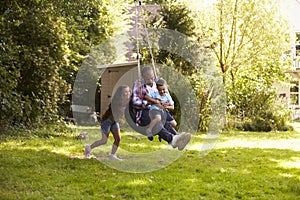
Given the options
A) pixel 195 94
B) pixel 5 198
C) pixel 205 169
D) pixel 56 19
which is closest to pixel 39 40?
pixel 56 19

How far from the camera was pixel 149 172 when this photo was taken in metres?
7.16

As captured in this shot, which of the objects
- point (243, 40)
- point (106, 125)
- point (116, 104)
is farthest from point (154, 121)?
point (243, 40)

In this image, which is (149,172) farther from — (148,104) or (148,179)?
(148,104)

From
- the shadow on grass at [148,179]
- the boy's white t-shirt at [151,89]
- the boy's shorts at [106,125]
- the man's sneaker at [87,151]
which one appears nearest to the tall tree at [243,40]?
the shadow on grass at [148,179]

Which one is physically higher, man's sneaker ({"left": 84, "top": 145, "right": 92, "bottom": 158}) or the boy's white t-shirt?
the boy's white t-shirt

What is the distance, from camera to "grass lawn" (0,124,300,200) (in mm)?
5898

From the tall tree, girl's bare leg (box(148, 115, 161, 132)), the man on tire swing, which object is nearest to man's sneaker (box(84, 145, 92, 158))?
the man on tire swing

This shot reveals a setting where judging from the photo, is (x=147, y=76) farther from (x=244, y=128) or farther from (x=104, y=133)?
(x=244, y=128)

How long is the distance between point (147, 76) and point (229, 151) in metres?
4.24

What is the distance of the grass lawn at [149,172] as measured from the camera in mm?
5898

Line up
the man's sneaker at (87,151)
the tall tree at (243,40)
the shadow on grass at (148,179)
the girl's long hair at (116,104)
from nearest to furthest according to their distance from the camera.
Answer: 1. the shadow on grass at (148,179)
2. the girl's long hair at (116,104)
3. the man's sneaker at (87,151)
4. the tall tree at (243,40)

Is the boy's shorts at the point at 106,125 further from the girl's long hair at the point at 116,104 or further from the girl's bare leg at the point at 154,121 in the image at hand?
the girl's bare leg at the point at 154,121

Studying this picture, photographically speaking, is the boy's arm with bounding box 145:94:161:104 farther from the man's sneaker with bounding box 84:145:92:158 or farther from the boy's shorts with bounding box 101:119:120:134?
the man's sneaker with bounding box 84:145:92:158

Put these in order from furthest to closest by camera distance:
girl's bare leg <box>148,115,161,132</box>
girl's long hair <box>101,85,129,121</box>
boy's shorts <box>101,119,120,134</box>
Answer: boy's shorts <box>101,119,120,134</box> < girl's long hair <box>101,85,129,121</box> < girl's bare leg <box>148,115,161,132</box>
